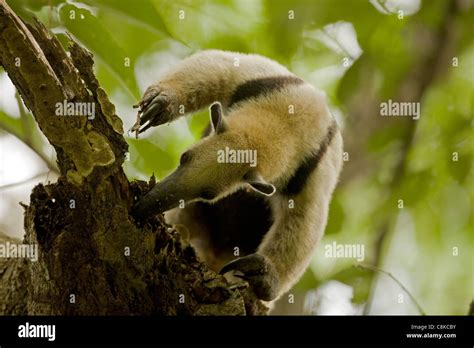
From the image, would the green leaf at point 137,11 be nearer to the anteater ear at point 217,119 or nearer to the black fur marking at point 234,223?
the anteater ear at point 217,119

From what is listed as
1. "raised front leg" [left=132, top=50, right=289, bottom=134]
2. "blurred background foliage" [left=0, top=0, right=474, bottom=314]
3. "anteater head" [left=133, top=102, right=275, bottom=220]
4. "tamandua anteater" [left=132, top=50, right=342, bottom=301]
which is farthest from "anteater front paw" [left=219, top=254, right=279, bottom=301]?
"raised front leg" [left=132, top=50, right=289, bottom=134]

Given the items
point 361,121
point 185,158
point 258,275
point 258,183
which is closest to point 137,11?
point 185,158

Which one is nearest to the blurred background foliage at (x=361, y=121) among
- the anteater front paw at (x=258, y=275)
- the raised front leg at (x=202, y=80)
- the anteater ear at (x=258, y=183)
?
the raised front leg at (x=202, y=80)

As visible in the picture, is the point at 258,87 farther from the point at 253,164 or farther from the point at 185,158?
the point at 185,158

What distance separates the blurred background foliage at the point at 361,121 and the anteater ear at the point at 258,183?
1.98 ft

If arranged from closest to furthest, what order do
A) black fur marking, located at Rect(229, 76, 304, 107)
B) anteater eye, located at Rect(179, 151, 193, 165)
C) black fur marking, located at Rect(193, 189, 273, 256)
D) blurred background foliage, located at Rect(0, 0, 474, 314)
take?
anteater eye, located at Rect(179, 151, 193, 165), blurred background foliage, located at Rect(0, 0, 474, 314), black fur marking, located at Rect(229, 76, 304, 107), black fur marking, located at Rect(193, 189, 273, 256)

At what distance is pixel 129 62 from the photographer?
13.0 feet

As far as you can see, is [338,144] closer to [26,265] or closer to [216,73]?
[216,73]

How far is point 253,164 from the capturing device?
371 cm

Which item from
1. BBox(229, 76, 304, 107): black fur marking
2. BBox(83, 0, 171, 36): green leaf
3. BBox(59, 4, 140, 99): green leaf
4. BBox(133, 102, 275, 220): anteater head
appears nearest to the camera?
BBox(133, 102, 275, 220): anteater head

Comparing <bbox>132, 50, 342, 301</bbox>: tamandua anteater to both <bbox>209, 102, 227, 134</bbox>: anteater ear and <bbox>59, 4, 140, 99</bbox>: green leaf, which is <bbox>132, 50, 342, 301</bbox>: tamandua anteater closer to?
<bbox>209, 102, 227, 134</bbox>: anteater ear

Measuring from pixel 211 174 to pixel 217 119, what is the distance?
38cm

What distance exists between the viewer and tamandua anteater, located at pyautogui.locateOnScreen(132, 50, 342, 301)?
142 inches

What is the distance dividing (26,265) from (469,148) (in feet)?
10.4
